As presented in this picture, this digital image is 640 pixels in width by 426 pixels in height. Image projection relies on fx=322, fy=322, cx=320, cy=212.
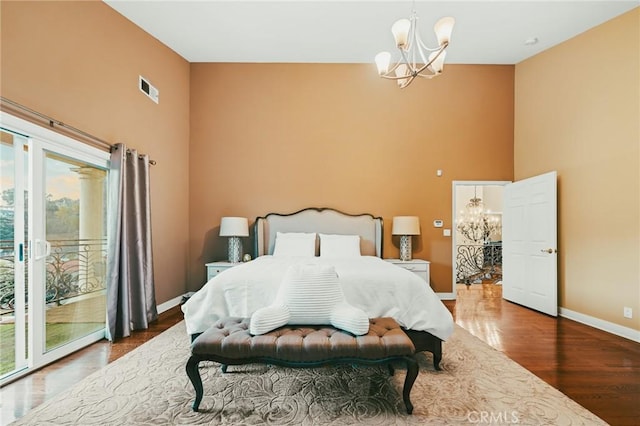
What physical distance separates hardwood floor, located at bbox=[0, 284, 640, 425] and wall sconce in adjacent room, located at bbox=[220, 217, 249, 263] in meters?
1.05

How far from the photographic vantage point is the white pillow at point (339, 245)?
440 cm

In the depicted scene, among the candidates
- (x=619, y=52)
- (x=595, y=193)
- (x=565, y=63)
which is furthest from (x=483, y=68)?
(x=595, y=193)

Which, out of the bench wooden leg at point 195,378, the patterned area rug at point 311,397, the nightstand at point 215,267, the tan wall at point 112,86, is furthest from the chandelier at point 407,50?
the nightstand at point 215,267

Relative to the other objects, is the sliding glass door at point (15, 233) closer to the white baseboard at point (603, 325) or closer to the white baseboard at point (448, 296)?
the white baseboard at point (448, 296)

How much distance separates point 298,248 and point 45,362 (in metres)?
2.77

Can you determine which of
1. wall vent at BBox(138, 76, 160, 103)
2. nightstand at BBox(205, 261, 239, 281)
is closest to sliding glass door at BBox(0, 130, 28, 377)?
wall vent at BBox(138, 76, 160, 103)

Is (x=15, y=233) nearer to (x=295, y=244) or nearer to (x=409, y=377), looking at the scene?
(x=295, y=244)

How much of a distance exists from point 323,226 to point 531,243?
292 centimetres

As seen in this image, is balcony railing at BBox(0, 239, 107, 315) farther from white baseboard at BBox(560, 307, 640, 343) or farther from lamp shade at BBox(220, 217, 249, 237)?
white baseboard at BBox(560, 307, 640, 343)

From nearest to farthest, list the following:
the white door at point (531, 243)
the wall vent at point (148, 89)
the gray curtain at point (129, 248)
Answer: the gray curtain at point (129, 248) < the wall vent at point (148, 89) < the white door at point (531, 243)

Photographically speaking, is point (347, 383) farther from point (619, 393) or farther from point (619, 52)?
point (619, 52)

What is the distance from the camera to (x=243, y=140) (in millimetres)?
5008

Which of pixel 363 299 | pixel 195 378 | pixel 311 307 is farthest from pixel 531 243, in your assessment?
pixel 195 378

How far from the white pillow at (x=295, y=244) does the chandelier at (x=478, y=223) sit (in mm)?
5243
